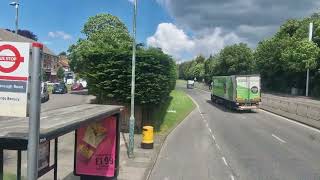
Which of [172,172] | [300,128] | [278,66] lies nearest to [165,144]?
[172,172]

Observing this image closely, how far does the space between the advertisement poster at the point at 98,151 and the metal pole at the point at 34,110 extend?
8083 mm

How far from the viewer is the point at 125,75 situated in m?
25.2

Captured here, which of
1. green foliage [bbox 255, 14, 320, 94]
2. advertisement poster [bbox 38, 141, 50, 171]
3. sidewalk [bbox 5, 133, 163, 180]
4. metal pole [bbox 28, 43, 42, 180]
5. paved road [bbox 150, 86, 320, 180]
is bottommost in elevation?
paved road [bbox 150, 86, 320, 180]

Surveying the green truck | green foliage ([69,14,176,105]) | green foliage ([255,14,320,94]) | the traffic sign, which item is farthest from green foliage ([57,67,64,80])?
the traffic sign

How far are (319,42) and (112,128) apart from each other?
3079 inches

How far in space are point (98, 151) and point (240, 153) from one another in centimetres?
883

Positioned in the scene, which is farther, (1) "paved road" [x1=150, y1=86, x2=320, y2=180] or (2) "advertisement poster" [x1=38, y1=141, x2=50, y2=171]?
(1) "paved road" [x1=150, y1=86, x2=320, y2=180]

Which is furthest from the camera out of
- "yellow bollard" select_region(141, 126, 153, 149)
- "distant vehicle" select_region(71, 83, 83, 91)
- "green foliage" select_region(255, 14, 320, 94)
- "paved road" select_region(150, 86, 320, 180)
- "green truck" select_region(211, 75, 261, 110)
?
"distant vehicle" select_region(71, 83, 83, 91)

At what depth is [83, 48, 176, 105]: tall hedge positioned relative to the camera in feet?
82.9

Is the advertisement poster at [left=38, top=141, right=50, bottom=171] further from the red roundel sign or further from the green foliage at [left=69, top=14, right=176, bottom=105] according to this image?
the green foliage at [left=69, top=14, right=176, bottom=105]

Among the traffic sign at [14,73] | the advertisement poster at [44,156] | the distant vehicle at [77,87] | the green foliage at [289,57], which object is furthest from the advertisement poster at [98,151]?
the distant vehicle at [77,87]

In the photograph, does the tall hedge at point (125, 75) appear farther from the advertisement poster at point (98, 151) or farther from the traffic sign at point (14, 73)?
the traffic sign at point (14, 73)

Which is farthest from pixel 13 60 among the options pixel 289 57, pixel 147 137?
pixel 289 57

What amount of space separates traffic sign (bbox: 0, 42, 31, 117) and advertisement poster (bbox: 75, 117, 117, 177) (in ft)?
25.9
